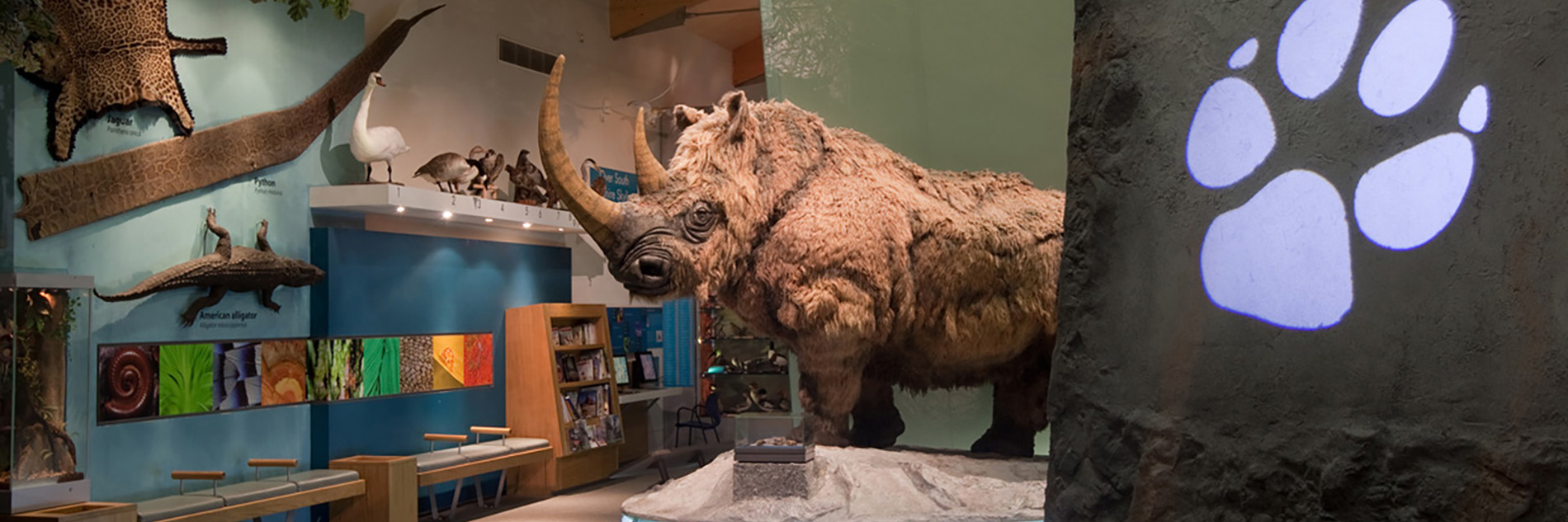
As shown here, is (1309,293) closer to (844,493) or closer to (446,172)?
(844,493)

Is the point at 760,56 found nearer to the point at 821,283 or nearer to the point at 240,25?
the point at 240,25

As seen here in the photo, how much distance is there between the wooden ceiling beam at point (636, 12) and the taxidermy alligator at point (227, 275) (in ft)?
15.4

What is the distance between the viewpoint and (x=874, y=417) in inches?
156

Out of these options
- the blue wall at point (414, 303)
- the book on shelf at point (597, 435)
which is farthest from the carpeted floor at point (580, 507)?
the blue wall at point (414, 303)

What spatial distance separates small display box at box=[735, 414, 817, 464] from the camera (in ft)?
10.5

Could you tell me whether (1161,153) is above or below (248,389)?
above

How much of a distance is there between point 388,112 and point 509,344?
203cm

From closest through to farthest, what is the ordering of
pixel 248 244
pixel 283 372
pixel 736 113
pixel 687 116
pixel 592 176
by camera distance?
pixel 736 113 → pixel 687 116 → pixel 248 244 → pixel 283 372 → pixel 592 176

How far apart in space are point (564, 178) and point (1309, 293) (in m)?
2.08

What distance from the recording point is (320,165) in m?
7.21

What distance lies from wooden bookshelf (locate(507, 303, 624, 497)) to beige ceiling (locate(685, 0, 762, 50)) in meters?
3.75

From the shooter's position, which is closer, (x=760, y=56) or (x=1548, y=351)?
(x=1548, y=351)

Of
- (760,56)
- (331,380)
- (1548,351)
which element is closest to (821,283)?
(1548,351)

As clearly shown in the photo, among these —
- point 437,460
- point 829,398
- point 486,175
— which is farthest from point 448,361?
point 829,398
